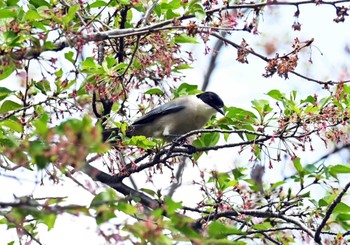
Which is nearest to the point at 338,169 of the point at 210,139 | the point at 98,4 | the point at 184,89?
the point at 210,139

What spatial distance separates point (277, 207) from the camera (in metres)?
4.25

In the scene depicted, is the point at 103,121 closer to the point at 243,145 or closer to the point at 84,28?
the point at 243,145

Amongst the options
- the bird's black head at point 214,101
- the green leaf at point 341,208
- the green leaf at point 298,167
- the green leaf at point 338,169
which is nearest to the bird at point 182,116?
the bird's black head at point 214,101

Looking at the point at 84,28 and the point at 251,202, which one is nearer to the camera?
the point at 84,28

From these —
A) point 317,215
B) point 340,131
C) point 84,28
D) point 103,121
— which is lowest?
point 317,215

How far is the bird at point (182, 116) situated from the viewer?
5605mm

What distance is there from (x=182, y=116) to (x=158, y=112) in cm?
45

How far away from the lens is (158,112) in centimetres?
548

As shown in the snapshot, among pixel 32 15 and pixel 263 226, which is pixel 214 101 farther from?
pixel 32 15

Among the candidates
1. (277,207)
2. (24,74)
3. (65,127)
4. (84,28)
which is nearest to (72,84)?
(24,74)

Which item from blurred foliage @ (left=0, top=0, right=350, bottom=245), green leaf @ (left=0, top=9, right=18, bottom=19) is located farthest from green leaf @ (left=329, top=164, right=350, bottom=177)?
green leaf @ (left=0, top=9, right=18, bottom=19)

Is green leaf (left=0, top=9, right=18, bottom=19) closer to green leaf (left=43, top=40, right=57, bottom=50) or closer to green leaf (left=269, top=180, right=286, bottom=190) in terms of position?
green leaf (left=43, top=40, right=57, bottom=50)

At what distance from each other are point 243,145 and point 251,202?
40 cm

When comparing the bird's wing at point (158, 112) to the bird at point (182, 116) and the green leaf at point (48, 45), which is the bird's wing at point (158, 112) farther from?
the green leaf at point (48, 45)
